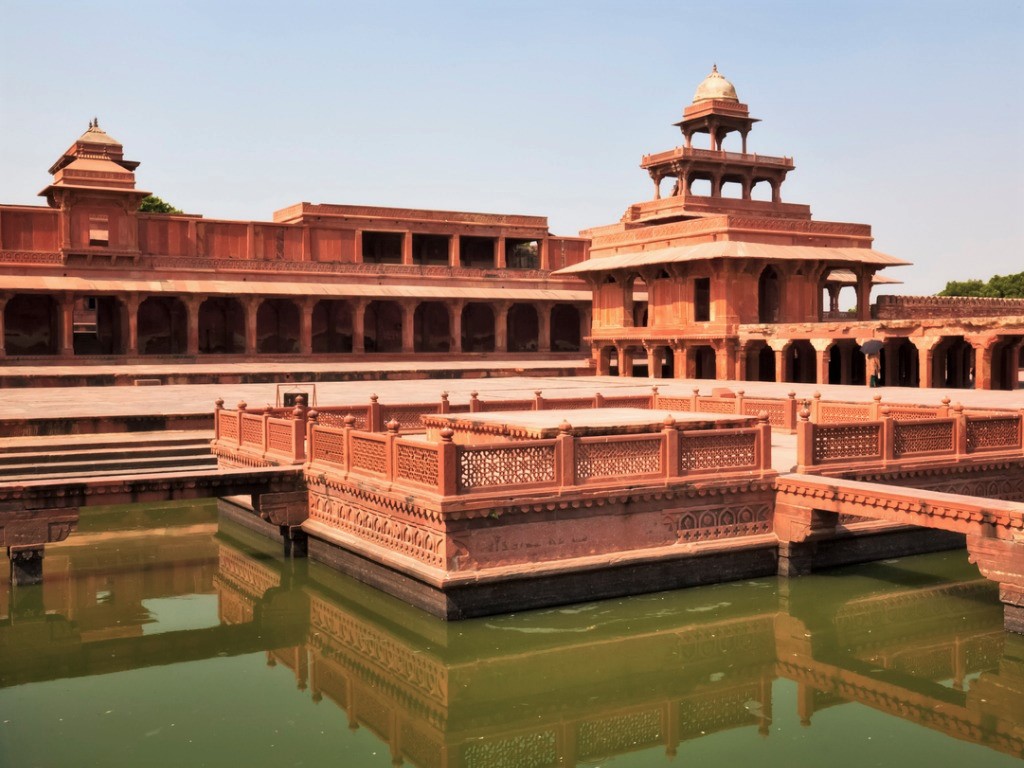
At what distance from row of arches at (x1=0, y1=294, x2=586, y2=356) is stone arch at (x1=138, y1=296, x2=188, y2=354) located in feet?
0.12

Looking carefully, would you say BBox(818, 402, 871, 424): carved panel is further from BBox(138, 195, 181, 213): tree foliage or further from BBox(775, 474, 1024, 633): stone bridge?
BBox(138, 195, 181, 213): tree foliage

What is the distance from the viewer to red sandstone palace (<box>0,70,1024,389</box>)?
31312 millimetres

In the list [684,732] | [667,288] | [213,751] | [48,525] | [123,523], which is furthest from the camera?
[667,288]

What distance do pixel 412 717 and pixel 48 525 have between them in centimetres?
535

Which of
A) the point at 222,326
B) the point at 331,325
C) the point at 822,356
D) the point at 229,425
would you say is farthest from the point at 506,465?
the point at 331,325

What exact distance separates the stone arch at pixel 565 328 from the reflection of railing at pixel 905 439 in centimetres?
3296

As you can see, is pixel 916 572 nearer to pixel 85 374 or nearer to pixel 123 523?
pixel 123 523

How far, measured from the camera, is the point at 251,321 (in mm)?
37188

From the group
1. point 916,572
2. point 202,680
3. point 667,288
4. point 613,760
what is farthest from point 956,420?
point 667,288

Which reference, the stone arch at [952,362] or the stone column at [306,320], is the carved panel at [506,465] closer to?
the stone arch at [952,362]

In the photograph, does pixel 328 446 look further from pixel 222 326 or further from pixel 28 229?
pixel 222 326

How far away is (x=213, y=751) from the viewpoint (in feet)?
26.2

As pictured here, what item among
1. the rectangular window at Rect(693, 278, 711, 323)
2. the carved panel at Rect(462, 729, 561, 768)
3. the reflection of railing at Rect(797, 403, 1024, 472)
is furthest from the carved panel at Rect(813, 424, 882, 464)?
the rectangular window at Rect(693, 278, 711, 323)

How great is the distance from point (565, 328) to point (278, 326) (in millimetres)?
12836
